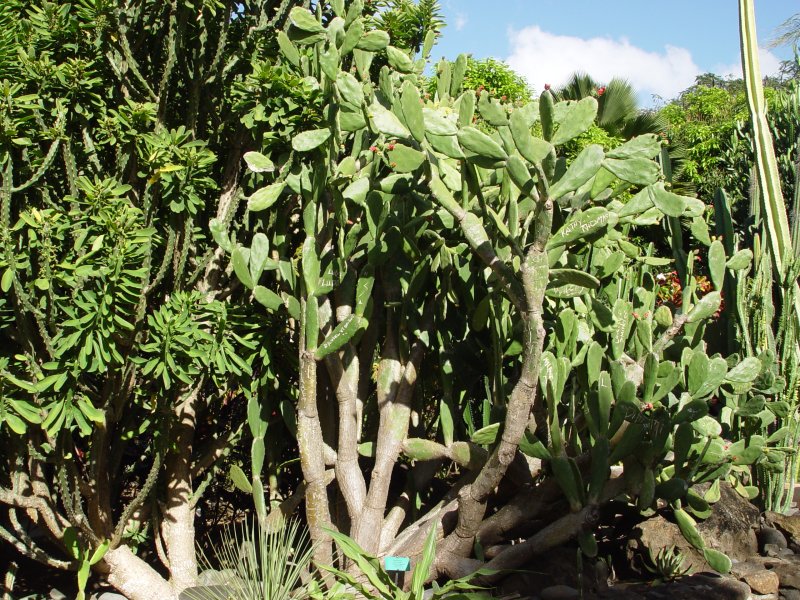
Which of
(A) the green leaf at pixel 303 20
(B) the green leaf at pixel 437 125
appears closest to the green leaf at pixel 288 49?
(A) the green leaf at pixel 303 20

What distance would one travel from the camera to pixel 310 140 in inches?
148

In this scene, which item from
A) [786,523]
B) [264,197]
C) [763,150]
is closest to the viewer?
[264,197]

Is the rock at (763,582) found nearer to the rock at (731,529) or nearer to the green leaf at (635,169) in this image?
the rock at (731,529)

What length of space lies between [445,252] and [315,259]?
65 centimetres

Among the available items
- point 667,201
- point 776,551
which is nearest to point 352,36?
point 667,201

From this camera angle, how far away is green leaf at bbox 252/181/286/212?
3939 mm

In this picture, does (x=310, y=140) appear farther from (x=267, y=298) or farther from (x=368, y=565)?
(x=368, y=565)

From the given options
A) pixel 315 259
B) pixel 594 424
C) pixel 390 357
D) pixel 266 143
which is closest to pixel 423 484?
pixel 390 357

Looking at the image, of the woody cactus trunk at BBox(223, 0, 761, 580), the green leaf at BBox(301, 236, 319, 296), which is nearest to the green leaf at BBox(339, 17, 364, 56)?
the woody cactus trunk at BBox(223, 0, 761, 580)

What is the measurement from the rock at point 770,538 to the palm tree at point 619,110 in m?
7.71

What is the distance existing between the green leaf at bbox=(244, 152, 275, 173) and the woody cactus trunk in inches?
0.7

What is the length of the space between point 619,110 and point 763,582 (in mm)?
8744

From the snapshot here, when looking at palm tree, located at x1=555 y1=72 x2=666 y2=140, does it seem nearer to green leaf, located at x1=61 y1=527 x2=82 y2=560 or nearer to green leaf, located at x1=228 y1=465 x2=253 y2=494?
green leaf, located at x1=228 y1=465 x2=253 y2=494

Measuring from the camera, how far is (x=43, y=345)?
4.00 meters
